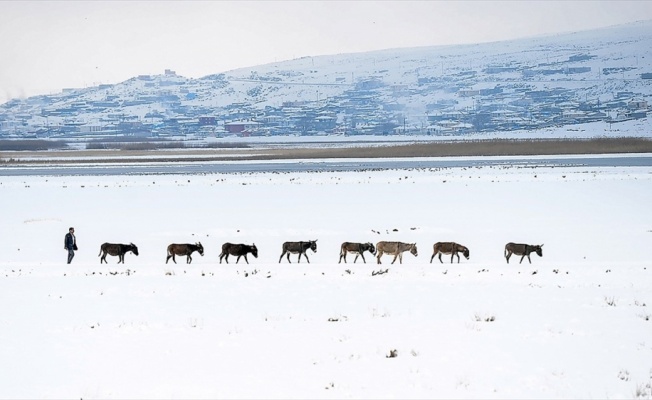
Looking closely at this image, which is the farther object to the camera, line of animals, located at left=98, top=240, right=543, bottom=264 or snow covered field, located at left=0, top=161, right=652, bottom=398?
line of animals, located at left=98, top=240, right=543, bottom=264

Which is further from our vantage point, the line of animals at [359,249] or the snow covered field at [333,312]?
the line of animals at [359,249]

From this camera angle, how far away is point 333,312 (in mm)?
18453

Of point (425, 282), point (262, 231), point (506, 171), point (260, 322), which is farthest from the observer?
point (506, 171)

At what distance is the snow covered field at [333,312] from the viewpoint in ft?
43.3

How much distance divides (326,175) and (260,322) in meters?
53.3

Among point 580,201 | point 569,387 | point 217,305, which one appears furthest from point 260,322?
point 580,201

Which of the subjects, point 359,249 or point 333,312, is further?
point 359,249

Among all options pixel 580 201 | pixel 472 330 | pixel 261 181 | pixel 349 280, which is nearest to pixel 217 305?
pixel 349 280

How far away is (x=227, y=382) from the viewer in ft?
43.4

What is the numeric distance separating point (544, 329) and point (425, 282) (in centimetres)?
629

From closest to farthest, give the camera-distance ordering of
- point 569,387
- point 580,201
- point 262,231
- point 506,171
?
1. point 569,387
2. point 262,231
3. point 580,201
4. point 506,171

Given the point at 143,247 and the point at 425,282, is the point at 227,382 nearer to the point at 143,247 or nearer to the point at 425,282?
the point at 425,282

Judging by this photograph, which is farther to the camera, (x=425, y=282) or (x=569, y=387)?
A: (x=425, y=282)

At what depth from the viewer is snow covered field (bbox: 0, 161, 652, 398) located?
13195 millimetres
